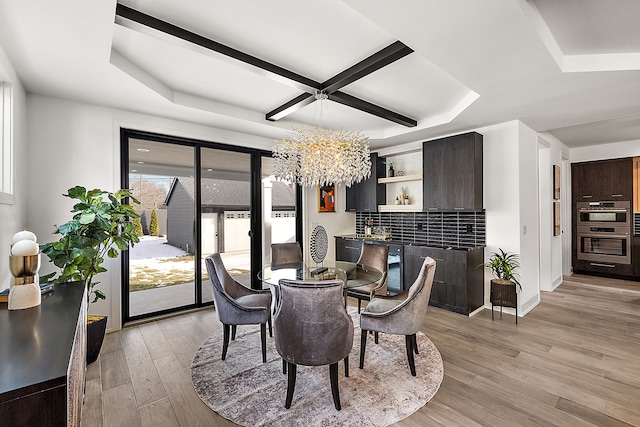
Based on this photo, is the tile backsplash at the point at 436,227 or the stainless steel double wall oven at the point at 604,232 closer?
the tile backsplash at the point at 436,227

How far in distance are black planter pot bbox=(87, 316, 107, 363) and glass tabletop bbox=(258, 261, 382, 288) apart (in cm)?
144

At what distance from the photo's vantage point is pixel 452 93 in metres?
3.24

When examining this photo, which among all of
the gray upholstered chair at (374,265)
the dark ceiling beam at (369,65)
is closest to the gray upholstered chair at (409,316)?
the gray upholstered chair at (374,265)

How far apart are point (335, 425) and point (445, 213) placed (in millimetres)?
3516

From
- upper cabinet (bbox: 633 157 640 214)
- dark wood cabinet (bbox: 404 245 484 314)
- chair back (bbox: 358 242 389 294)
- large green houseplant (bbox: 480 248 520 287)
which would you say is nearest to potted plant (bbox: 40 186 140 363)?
chair back (bbox: 358 242 389 294)

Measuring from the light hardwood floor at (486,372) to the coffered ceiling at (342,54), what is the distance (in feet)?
8.02

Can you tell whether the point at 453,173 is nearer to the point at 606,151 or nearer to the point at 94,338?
the point at 606,151

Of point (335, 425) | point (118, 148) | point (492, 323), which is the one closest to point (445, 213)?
point (492, 323)

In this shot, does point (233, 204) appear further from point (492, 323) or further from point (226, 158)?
point (492, 323)

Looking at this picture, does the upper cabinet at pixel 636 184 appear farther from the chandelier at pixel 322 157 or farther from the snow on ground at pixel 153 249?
the snow on ground at pixel 153 249

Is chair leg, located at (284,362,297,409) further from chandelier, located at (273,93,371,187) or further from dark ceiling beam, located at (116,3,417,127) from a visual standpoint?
dark ceiling beam, located at (116,3,417,127)

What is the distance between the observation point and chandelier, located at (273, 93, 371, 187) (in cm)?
304

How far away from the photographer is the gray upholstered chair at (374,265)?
138 inches

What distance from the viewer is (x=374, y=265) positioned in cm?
379
